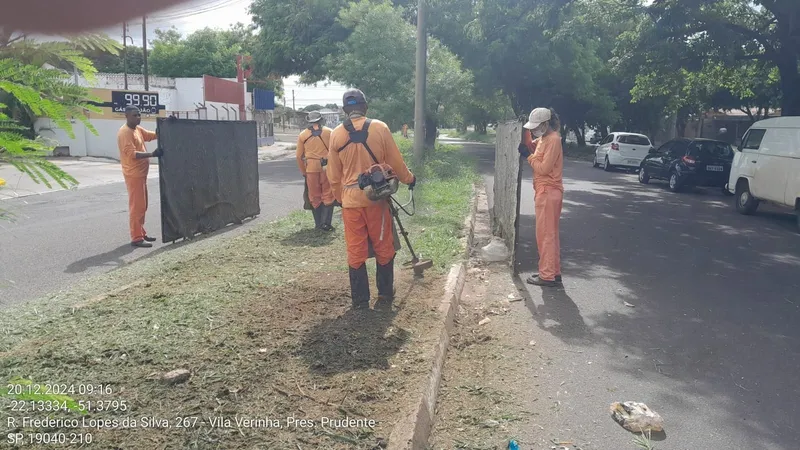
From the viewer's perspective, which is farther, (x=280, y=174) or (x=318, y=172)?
(x=280, y=174)

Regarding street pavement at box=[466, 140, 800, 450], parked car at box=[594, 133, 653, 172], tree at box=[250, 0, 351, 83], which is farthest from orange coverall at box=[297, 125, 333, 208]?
tree at box=[250, 0, 351, 83]

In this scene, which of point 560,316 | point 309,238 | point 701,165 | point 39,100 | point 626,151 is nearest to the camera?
point 39,100

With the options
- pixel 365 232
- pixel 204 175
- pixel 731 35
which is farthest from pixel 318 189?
pixel 731 35

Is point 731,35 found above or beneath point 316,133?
above

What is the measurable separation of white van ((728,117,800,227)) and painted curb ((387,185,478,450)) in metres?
7.54

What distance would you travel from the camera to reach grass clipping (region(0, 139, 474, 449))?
326 cm

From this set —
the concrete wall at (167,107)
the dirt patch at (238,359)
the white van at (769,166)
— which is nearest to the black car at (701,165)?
the white van at (769,166)

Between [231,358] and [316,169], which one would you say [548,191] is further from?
[231,358]

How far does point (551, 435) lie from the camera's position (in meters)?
3.77

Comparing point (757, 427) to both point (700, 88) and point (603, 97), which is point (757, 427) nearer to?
point (700, 88)

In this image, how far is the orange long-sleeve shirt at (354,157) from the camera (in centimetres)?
534

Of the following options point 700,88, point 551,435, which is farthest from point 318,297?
point 700,88

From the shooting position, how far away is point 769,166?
38.9 ft

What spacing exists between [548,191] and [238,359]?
3.92 meters
